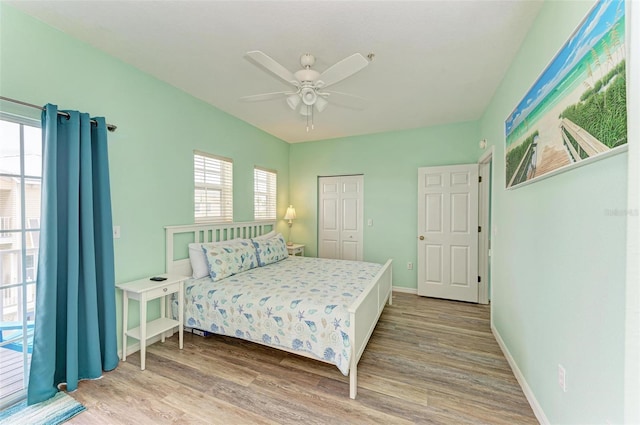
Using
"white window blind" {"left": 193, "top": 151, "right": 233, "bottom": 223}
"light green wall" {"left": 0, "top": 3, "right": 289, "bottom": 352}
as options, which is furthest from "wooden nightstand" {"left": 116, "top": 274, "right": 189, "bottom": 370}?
"white window blind" {"left": 193, "top": 151, "right": 233, "bottom": 223}

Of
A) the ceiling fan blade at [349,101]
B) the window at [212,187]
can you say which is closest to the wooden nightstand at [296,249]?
the window at [212,187]

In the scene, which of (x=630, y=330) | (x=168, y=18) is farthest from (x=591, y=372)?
(x=168, y=18)

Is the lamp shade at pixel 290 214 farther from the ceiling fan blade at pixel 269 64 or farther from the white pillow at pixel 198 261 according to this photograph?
the ceiling fan blade at pixel 269 64

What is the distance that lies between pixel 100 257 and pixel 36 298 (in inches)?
17.9

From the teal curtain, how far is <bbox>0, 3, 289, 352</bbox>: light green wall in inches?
8.9

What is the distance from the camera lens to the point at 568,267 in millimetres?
1401

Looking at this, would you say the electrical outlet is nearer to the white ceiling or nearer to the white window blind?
the white ceiling

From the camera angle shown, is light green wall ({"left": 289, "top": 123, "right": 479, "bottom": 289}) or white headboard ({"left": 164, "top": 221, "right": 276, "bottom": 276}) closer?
white headboard ({"left": 164, "top": 221, "right": 276, "bottom": 276})

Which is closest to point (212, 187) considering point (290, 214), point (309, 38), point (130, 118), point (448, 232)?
point (130, 118)

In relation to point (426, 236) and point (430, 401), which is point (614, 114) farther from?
point (426, 236)

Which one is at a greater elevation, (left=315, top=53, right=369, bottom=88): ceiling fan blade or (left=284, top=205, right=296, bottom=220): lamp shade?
(left=315, top=53, right=369, bottom=88): ceiling fan blade

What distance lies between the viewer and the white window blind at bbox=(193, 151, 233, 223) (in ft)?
10.9

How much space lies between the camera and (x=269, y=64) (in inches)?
71.8

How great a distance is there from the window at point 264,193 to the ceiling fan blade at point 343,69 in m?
2.62
